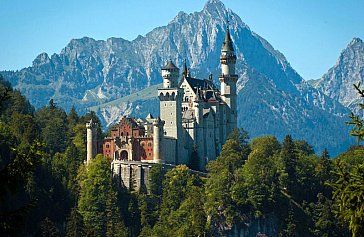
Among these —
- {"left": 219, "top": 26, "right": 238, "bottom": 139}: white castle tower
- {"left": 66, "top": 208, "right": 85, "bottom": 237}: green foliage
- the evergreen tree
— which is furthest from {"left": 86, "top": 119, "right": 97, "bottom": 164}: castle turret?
the evergreen tree

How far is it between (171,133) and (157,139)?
4.57 meters

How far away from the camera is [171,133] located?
11350cm

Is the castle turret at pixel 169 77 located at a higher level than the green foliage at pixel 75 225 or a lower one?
higher

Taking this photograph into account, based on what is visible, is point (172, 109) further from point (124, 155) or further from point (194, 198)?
point (194, 198)

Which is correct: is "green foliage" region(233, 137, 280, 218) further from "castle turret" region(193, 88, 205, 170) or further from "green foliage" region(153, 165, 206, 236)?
"castle turret" region(193, 88, 205, 170)

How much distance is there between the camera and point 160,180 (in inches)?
4309

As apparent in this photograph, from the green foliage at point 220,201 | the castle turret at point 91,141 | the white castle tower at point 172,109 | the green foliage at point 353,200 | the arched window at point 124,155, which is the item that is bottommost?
the green foliage at point 353,200

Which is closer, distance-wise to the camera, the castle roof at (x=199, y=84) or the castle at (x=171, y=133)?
the castle at (x=171, y=133)

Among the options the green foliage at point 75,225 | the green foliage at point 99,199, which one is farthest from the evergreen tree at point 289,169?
the green foliage at point 75,225

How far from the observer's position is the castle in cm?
10956

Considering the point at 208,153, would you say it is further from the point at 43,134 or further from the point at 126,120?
the point at 43,134

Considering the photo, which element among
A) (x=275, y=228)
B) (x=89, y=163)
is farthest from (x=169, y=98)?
(x=275, y=228)

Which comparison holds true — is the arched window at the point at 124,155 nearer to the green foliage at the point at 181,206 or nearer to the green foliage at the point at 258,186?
the green foliage at the point at 181,206

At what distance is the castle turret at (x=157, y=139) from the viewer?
109000 millimetres
